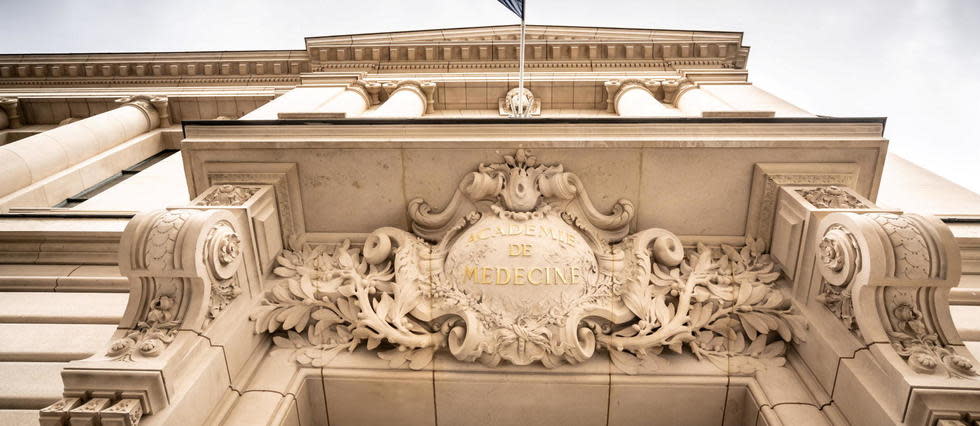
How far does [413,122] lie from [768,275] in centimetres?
464

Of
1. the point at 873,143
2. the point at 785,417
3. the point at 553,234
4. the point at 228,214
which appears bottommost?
the point at 785,417

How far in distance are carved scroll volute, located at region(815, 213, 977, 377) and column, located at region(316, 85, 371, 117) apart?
844 centimetres

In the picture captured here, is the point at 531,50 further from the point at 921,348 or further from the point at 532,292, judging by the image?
the point at 921,348

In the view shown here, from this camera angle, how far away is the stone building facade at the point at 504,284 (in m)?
3.82

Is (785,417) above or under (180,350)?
under

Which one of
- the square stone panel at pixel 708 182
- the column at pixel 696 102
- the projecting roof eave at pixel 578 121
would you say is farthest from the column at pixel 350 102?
the column at pixel 696 102

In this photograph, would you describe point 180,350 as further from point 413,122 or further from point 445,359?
point 413,122

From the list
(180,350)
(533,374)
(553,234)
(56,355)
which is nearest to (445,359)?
(533,374)

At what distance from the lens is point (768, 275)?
197 inches

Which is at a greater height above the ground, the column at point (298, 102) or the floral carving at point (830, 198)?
the column at point (298, 102)

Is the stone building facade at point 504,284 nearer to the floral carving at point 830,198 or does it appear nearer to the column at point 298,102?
the floral carving at point 830,198

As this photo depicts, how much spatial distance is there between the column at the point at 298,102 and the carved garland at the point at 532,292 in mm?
4368

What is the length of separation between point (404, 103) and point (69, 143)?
26.9 ft

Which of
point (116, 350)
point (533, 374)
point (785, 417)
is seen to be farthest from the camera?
point (533, 374)
